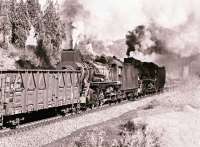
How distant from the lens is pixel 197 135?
48.5 ft

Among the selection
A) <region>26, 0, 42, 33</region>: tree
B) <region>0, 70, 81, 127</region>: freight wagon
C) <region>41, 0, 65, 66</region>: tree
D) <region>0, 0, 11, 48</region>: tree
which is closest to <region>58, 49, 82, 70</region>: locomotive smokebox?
<region>0, 70, 81, 127</region>: freight wagon

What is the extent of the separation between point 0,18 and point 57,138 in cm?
3099

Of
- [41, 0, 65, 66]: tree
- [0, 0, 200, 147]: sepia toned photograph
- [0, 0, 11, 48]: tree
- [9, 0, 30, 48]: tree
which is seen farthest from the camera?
[41, 0, 65, 66]: tree

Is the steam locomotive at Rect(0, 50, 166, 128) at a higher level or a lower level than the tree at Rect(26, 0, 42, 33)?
lower

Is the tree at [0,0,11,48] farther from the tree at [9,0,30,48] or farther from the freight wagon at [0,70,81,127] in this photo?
the freight wagon at [0,70,81,127]

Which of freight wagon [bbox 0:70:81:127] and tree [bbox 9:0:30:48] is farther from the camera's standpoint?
tree [bbox 9:0:30:48]

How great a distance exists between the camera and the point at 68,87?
65.5ft

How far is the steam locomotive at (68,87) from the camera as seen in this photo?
50.9 ft

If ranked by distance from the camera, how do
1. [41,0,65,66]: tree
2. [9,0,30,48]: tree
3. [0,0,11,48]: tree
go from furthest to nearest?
[41,0,65,66]: tree < [9,0,30,48]: tree < [0,0,11,48]: tree

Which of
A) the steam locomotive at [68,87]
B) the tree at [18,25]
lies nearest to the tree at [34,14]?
the tree at [18,25]

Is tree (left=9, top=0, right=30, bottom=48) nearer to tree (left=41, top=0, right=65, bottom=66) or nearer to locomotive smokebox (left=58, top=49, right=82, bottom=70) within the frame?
tree (left=41, top=0, right=65, bottom=66)

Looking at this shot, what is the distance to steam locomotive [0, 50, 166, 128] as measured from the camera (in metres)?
15.5

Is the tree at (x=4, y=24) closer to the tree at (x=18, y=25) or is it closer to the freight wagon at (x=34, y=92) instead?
the tree at (x=18, y=25)

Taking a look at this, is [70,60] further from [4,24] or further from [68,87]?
[4,24]
